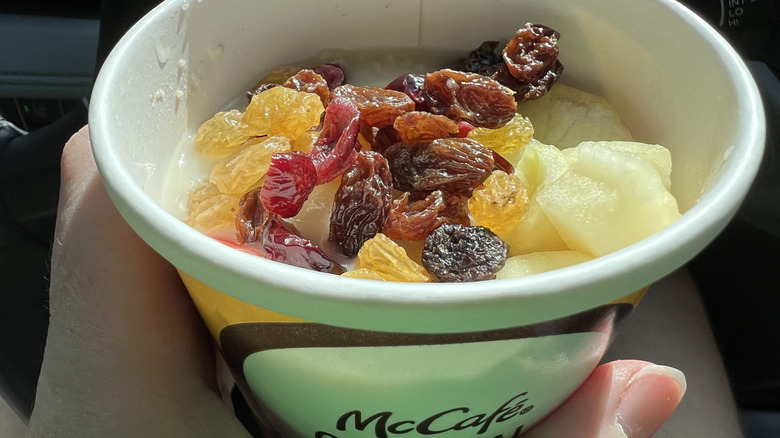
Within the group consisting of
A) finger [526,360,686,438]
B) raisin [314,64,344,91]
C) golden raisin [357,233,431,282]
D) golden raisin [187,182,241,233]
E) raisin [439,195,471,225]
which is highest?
golden raisin [357,233,431,282]

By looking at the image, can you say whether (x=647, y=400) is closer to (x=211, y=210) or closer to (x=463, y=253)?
(x=463, y=253)

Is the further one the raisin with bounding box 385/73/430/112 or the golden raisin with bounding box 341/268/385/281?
the raisin with bounding box 385/73/430/112

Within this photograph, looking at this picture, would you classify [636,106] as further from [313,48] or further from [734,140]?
[313,48]

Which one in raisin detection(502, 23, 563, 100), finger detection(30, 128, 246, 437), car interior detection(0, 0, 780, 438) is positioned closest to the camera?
finger detection(30, 128, 246, 437)

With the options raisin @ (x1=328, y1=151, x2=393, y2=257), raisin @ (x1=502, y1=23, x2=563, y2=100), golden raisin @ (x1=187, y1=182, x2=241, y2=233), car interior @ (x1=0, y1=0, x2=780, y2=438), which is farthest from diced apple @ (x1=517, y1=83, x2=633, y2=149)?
car interior @ (x1=0, y1=0, x2=780, y2=438)

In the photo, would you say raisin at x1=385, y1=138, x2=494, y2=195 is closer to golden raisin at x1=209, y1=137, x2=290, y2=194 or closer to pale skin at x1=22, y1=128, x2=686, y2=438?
golden raisin at x1=209, y1=137, x2=290, y2=194

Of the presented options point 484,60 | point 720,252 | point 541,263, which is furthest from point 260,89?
point 720,252
